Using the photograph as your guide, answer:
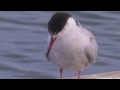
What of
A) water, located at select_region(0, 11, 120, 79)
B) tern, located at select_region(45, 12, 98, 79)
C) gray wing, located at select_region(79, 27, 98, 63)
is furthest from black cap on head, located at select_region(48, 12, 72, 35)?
water, located at select_region(0, 11, 120, 79)

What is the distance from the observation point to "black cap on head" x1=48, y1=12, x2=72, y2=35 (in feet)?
12.4

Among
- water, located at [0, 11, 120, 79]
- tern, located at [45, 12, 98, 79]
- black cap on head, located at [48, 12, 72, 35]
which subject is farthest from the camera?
water, located at [0, 11, 120, 79]

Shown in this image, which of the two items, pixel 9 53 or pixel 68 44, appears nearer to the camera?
pixel 68 44

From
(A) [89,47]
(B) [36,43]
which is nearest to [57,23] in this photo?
(A) [89,47]

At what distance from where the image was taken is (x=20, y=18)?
11664 millimetres

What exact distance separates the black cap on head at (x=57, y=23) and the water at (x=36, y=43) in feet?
14.4

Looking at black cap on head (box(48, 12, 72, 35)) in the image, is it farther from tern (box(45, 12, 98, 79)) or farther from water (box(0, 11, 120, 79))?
water (box(0, 11, 120, 79))

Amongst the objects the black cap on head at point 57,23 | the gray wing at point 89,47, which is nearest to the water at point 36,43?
the gray wing at point 89,47

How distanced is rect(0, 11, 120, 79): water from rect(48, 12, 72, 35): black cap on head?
440 centimetres

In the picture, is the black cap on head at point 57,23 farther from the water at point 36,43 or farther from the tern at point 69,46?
the water at point 36,43

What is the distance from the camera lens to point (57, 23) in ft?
12.6
